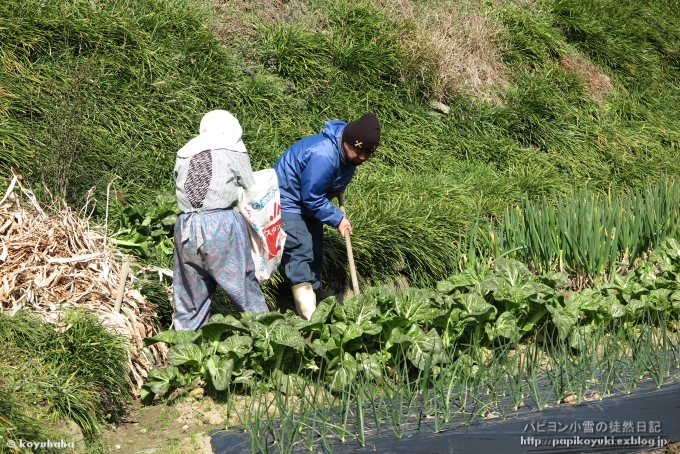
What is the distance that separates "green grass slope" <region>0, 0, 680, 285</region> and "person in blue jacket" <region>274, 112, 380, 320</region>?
0.59m

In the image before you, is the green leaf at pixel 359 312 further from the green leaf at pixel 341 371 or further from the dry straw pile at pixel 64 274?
the dry straw pile at pixel 64 274

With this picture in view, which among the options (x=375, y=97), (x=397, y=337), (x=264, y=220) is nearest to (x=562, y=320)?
(x=397, y=337)

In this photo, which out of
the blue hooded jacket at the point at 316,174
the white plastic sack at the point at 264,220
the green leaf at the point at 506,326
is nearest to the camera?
the white plastic sack at the point at 264,220

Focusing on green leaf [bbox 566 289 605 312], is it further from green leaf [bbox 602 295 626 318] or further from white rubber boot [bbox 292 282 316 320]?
white rubber boot [bbox 292 282 316 320]

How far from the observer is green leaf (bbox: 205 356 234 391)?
4027 mm

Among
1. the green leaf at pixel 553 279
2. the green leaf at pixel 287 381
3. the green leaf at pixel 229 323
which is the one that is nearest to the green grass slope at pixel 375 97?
the green leaf at pixel 553 279

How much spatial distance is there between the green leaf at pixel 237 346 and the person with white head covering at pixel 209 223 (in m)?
0.34

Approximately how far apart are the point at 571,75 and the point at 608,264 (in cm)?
362

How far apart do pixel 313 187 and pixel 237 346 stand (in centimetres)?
115

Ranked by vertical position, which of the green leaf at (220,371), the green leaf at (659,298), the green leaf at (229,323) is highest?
the green leaf at (229,323)

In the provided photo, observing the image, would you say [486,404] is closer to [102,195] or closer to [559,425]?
[559,425]

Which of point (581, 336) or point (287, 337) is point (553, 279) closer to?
point (581, 336)

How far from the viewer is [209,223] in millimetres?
4305

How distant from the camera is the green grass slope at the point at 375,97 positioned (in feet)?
18.9
